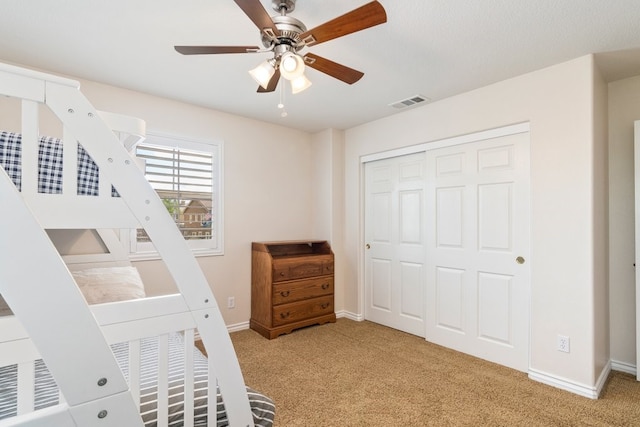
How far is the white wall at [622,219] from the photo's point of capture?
2551 mm

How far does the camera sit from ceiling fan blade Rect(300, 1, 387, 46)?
1.34 meters

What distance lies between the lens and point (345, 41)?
208cm

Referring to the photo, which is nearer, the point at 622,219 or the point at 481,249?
the point at 622,219

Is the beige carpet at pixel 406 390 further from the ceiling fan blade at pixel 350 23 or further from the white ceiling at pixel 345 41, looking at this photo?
the white ceiling at pixel 345 41

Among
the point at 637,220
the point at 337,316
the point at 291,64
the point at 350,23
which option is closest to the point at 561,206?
the point at 637,220

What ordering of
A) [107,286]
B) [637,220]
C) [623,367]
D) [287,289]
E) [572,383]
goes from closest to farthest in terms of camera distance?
[107,286], [572,383], [637,220], [623,367], [287,289]

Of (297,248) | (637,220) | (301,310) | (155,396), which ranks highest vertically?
(637,220)

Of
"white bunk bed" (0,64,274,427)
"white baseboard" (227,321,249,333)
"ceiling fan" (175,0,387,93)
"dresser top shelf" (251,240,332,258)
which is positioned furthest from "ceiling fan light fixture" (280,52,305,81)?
"white baseboard" (227,321,249,333)

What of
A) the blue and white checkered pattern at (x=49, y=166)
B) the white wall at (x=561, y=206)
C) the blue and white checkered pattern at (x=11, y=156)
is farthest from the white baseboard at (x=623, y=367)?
the blue and white checkered pattern at (x=11, y=156)

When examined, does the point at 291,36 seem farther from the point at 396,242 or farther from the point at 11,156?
the point at 396,242

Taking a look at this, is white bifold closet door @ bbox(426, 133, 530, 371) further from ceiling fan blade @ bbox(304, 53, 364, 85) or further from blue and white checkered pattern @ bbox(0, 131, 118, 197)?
blue and white checkered pattern @ bbox(0, 131, 118, 197)

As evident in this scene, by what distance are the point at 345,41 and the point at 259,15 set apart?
0.80 m

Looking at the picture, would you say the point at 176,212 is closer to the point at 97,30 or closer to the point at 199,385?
the point at 97,30

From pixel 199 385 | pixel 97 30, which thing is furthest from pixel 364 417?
pixel 97 30
